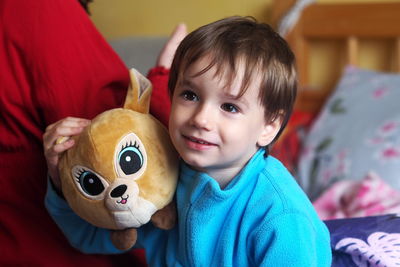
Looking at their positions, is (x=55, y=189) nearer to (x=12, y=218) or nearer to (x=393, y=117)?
(x=12, y=218)

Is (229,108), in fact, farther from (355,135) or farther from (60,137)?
(355,135)

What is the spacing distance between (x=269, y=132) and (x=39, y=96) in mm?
365

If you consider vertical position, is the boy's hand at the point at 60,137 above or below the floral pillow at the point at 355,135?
above

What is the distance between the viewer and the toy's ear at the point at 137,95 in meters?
0.74

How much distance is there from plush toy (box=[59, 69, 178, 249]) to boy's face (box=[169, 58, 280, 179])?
4 cm

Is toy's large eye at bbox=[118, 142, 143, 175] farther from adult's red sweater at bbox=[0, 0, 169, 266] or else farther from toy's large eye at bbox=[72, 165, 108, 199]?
adult's red sweater at bbox=[0, 0, 169, 266]

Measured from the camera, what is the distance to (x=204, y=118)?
64 centimetres

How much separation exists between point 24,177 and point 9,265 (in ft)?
0.49

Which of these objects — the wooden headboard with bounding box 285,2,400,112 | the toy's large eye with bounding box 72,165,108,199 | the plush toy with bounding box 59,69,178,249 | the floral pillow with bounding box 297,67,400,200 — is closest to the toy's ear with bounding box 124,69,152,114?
the plush toy with bounding box 59,69,178,249

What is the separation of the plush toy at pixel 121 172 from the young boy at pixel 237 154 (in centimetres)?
4

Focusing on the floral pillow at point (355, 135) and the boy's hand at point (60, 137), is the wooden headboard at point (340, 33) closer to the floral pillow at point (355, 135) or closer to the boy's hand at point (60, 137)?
the floral pillow at point (355, 135)

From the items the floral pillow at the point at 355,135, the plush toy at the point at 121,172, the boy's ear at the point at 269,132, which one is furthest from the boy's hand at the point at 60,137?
the floral pillow at the point at 355,135

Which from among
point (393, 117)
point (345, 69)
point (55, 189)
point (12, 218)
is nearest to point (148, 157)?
point (55, 189)

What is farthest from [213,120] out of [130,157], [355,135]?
[355,135]
